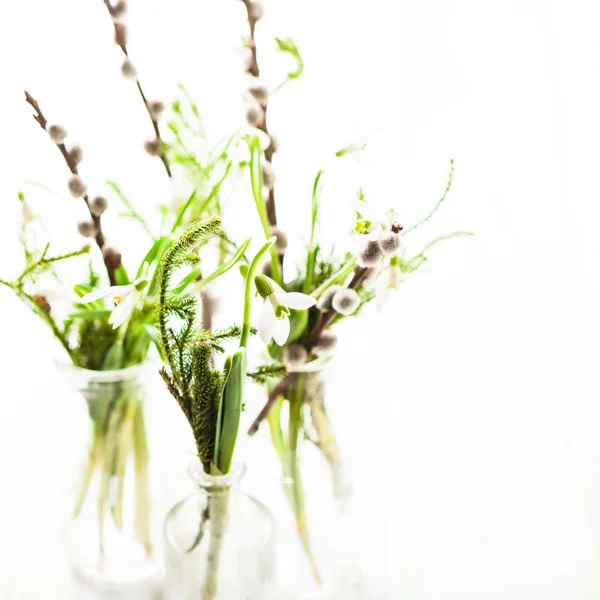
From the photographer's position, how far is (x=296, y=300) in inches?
24.0

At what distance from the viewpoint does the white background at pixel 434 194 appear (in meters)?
1.05

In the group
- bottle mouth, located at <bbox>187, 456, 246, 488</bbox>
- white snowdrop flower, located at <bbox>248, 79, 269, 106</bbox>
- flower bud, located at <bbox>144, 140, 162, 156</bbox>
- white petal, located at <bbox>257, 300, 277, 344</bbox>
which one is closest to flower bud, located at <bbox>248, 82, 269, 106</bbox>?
white snowdrop flower, located at <bbox>248, 79, 269, 106</bbox>

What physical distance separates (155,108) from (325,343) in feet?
0.89

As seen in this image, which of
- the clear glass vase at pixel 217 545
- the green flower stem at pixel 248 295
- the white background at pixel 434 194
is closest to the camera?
the green flower stem at pixel 248 295

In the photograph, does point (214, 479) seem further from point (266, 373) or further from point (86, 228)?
point (86, 228)

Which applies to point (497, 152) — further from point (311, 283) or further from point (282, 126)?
point (311, 283)

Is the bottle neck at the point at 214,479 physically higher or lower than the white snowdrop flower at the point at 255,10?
lower

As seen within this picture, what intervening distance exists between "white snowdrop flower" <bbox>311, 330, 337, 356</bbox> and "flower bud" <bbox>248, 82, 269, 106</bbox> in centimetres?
22

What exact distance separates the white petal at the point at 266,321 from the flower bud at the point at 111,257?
199 millimetres

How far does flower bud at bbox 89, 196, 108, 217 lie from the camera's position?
2.36 ft

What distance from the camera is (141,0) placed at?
1049 millimetres

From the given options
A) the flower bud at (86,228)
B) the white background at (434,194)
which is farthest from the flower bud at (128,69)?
the white background at (434,194)

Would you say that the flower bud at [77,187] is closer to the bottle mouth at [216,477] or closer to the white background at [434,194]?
the bottle mouth at [216,477]

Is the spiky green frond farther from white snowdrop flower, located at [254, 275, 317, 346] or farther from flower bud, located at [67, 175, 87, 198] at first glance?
flower bud, located at [67, 175, 87, 198]
